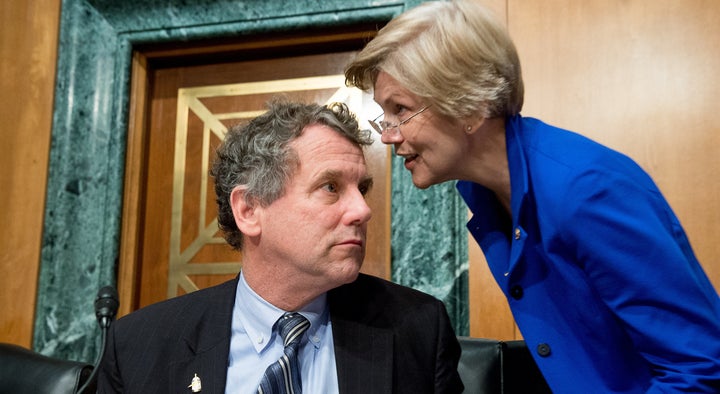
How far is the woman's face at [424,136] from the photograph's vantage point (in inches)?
71.2

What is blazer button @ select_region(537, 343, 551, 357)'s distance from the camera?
5.38 feet

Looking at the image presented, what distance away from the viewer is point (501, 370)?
1951 millimetres

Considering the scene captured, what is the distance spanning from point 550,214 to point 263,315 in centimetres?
72

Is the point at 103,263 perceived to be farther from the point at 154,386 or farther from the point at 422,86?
the point at 422,86

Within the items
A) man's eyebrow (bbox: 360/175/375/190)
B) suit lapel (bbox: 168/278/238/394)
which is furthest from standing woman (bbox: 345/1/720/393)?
suit lapel (bbox: 168/278/238/394)

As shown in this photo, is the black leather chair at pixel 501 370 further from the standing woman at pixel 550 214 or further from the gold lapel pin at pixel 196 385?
the gold lapel pin at pixel 196 385

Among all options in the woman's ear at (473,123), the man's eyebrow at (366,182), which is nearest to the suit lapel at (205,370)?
the man's eyebrow at (366,182)

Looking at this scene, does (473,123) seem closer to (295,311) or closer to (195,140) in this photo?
(295,311)

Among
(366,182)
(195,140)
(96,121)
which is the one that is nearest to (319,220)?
(366,182)

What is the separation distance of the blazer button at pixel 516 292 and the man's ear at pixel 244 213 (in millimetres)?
619

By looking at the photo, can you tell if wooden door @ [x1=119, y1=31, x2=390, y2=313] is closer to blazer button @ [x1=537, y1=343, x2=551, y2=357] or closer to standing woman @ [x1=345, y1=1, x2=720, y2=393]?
standing woman @ [x1=345, y1=1, x2=720, y2=393]

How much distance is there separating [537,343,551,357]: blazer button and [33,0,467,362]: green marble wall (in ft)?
4.80

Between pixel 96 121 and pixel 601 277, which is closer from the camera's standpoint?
pixel 601 277

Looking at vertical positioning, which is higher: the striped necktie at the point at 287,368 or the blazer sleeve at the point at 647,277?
the blazer sleeve at the point at 647,277
